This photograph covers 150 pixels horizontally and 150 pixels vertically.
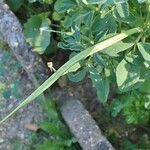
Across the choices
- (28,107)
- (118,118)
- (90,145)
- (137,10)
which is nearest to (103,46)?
(137,10)

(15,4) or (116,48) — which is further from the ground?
(116,48)

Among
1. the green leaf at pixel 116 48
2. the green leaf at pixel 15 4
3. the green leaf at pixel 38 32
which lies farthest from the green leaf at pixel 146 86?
the green leaf at pixel 15 4

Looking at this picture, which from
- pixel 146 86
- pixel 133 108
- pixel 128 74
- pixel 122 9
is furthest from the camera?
pixel 133 108

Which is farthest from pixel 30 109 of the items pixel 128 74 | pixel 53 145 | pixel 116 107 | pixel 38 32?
pixel 128 74

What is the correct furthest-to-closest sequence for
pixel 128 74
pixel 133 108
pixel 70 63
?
pixel 133 108
pixel 128 74
pixel 70 63

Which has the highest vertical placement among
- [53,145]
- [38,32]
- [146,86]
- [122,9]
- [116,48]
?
[122,9]

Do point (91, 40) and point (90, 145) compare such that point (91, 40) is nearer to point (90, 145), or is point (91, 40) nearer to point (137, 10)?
point (137, 10)

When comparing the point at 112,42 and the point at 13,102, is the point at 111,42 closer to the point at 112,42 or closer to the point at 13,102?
the point at 112,42

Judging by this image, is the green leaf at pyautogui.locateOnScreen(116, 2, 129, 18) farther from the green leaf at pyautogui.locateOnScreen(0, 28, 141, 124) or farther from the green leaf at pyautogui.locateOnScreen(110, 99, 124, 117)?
the green leaf at pyautogui.locateOnScreen(110, 99, 124, 117)
